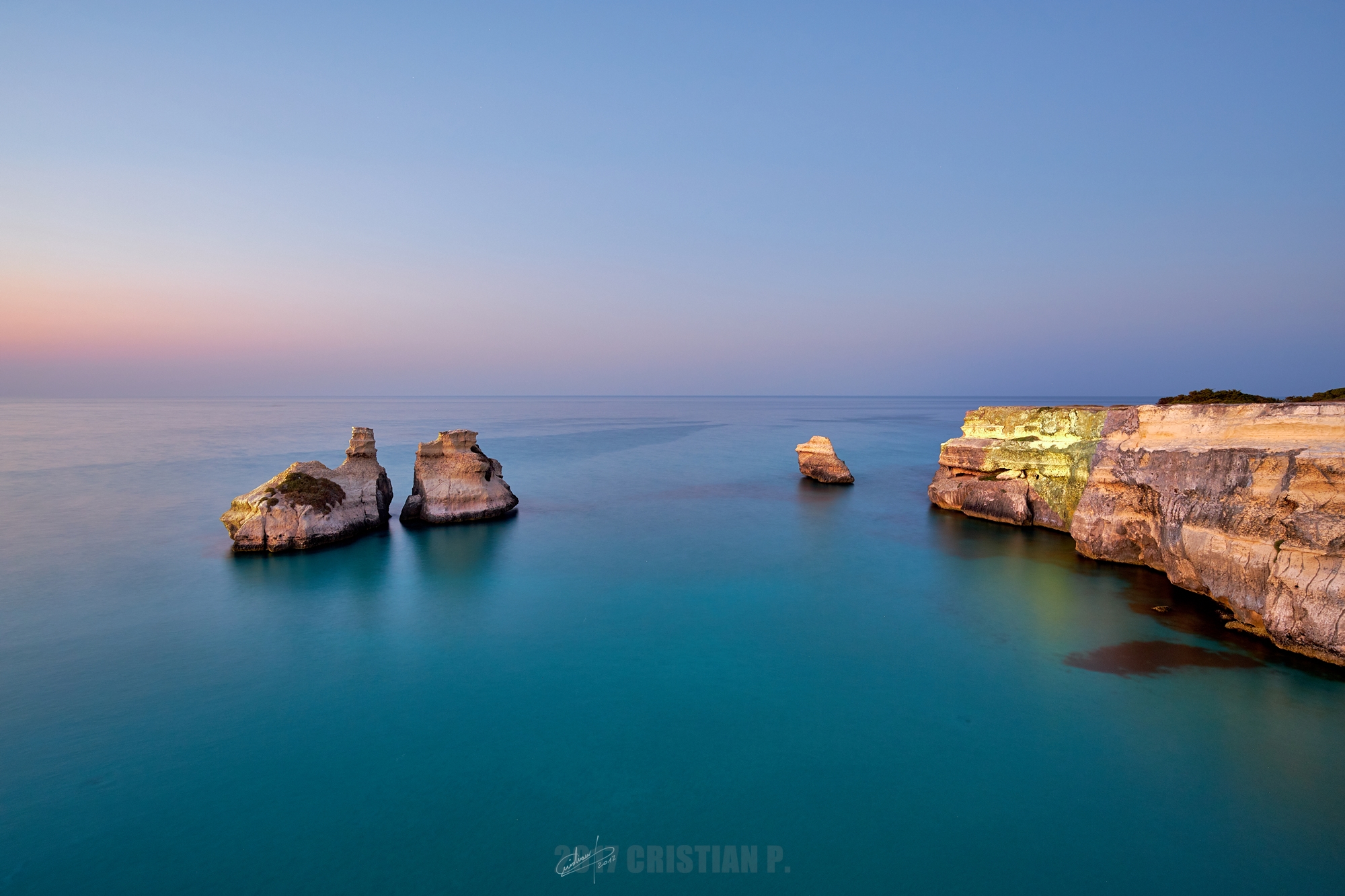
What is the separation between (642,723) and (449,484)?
17397mm

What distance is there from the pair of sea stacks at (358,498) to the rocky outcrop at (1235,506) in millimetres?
22344

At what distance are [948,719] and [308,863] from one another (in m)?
9.81

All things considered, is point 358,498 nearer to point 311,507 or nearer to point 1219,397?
point 311,507

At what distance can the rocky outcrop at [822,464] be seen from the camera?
1411 inches

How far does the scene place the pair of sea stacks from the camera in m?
20.1

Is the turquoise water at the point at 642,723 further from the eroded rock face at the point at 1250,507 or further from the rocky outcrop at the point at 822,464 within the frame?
the rocky outcrop at the point at 822,464

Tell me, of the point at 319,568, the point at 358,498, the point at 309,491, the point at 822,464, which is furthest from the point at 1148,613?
the point at 309,491

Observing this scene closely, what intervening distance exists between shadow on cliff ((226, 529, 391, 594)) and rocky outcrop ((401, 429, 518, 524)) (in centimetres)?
307

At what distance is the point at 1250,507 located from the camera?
12.9 m

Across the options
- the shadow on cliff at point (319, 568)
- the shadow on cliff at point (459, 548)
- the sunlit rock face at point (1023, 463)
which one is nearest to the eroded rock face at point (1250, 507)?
the sunlit rock face at point (1023, 463)

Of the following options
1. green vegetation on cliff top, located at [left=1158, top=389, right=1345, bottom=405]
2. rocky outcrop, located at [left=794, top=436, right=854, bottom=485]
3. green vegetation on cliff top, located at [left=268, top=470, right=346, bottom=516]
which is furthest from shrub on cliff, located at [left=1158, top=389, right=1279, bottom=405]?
green vegetation on cliff top, located at [left=268, top=470, right=346, bottom=516]

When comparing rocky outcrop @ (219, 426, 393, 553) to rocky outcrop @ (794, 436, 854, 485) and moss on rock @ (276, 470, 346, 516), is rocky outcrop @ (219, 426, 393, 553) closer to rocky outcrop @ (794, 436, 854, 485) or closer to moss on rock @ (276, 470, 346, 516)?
moss on rock @ (276, 470, 346, 516)

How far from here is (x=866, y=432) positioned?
250ft
